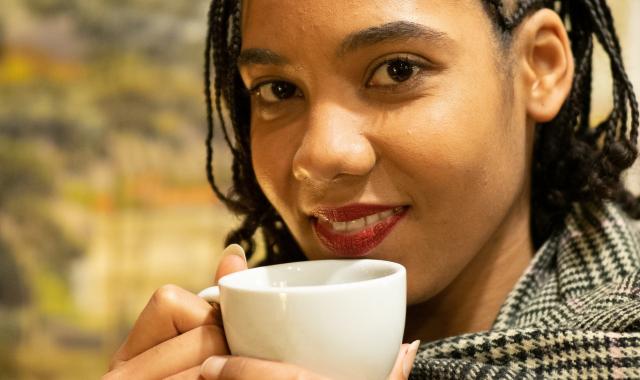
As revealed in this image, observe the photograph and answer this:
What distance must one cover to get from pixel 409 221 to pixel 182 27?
5.85 ft

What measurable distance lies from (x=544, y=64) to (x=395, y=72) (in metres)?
0.30

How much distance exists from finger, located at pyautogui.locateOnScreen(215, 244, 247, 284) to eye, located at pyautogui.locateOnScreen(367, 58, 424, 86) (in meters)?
0.29

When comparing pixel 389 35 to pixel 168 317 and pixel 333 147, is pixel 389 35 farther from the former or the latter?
pixel 168 317

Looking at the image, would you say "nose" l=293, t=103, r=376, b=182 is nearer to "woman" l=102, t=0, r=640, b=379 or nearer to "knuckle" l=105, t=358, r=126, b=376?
"woman" l=102, t=0, r=640, b=379

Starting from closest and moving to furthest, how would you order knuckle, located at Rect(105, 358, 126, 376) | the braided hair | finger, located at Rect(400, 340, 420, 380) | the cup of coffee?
1. the cup of coffee
2. finger, located at Rect(400, 340, 420, 380)
3. knuckle, located at Rect(105, 358, 126, 376)
4. the braided hair

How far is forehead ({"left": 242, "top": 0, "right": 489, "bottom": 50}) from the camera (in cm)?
99

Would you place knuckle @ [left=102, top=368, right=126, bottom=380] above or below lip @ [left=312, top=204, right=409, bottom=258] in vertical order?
below

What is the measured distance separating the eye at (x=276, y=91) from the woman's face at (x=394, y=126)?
0.02 meters

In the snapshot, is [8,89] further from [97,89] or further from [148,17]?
[148,17]

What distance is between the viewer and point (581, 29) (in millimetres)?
1307

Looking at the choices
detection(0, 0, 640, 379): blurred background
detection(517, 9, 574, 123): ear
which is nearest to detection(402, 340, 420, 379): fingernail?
detection(517, 9, 574, 123): ear

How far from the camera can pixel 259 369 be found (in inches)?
30.7

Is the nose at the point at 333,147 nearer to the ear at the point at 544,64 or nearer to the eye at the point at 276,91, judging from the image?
the eye at the point at 276,91

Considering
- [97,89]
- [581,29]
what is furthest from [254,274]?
[97,89]
